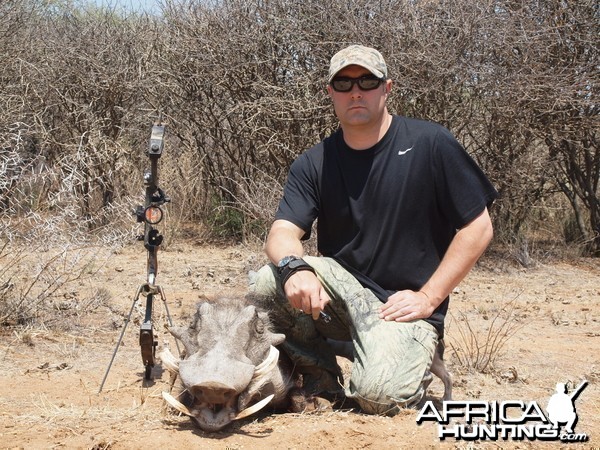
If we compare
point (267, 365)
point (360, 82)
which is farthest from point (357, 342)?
point (360, 82)

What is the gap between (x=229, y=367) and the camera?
10.7 ft

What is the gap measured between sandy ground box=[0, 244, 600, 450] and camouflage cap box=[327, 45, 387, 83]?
136 cm

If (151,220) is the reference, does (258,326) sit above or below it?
below

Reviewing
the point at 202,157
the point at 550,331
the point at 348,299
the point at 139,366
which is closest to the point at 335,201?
the point at 348,299

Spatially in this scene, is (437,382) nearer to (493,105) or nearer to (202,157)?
(493,105)

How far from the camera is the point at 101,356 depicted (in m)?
5.66

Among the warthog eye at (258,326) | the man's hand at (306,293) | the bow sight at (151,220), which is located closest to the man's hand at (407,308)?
the man's hand at (306,293)

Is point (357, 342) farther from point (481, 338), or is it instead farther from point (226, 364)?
point (481, 338)

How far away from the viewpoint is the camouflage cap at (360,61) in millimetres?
4145

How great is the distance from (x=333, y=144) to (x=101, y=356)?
95.9 inches

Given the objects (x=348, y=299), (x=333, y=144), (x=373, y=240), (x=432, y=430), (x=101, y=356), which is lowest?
(x=101, y=356)

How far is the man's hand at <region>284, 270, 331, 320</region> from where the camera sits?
3.75 meters

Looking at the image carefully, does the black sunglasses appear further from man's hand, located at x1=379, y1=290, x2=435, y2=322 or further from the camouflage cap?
man's hand, located at x1=379, y1=290, x2=435, y2=322

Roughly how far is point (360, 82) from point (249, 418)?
182 cm
